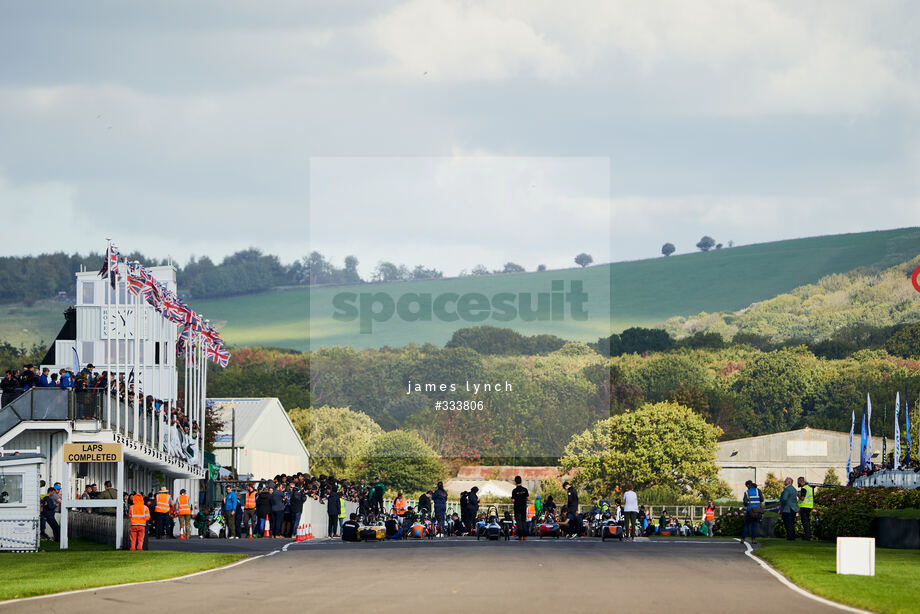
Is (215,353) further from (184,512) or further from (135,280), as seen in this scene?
(184,512)

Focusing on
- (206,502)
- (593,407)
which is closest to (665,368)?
(593,407)

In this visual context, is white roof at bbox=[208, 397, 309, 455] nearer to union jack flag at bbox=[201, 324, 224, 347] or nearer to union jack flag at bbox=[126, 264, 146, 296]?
union jack flag at bbox=[201, 324, 224, 347]

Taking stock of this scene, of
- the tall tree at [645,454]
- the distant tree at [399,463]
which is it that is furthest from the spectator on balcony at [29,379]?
the tall tree at [645,454]

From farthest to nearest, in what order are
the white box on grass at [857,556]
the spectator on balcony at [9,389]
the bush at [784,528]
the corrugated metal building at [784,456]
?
1. the corrugated metal building at [784,456]
2. the spectator on balcony at [9,389]
3. the bush at [784,528]
4. the white box on grass at [857,556]

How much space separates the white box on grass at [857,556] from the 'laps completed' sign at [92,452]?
58.5 ft

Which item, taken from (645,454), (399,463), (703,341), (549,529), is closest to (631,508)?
(549,529)

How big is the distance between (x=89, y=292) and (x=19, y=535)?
191 feet

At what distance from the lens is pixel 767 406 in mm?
173125

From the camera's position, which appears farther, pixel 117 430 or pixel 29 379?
pixel 117 430

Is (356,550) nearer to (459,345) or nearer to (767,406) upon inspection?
(459,345)

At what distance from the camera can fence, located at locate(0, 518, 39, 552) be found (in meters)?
34.0

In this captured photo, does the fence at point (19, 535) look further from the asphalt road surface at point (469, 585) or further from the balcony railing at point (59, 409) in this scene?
the balcony railing at point (59, 409)

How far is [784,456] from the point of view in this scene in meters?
140

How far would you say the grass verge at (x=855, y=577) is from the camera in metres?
20.7
